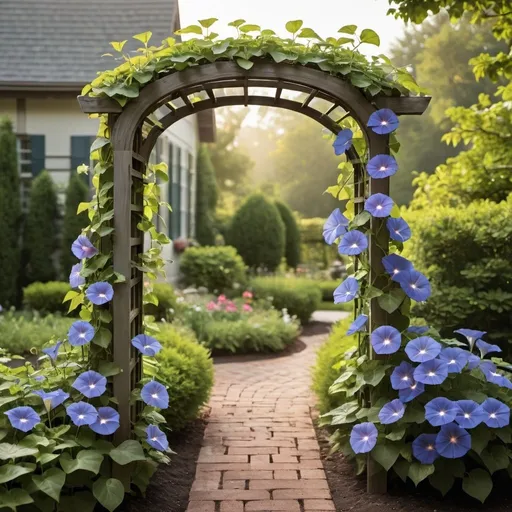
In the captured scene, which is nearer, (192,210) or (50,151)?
(50,151)

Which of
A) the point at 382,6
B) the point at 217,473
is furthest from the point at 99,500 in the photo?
the point at 382,6

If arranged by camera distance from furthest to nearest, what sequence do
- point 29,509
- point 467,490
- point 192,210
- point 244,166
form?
1. point 244,166
2. point 192,210
3. point 467,490
4. point 29,509

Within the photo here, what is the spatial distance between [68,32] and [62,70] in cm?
140

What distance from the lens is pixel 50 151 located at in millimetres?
10828

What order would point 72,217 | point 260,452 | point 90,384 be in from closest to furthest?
1. point 90,384
2. point 260,452
3. point 72,217

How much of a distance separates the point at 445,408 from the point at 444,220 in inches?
98.9

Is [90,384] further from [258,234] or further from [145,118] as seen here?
[258,234]

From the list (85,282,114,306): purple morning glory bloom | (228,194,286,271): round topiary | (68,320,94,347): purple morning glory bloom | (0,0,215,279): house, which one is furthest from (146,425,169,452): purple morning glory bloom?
(228,194,286,271): round topiary

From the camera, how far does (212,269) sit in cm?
1232

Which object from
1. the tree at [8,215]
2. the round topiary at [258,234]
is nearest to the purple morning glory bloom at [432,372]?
the tree at [8,215]

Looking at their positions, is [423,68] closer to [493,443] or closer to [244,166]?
[244,166]

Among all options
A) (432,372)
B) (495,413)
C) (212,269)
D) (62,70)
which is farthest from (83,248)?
(212,269)

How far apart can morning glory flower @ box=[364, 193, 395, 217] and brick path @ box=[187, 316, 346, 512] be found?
4.93ft

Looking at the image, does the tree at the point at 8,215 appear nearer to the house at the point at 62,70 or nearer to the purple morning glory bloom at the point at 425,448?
the house at the point at 62,70
